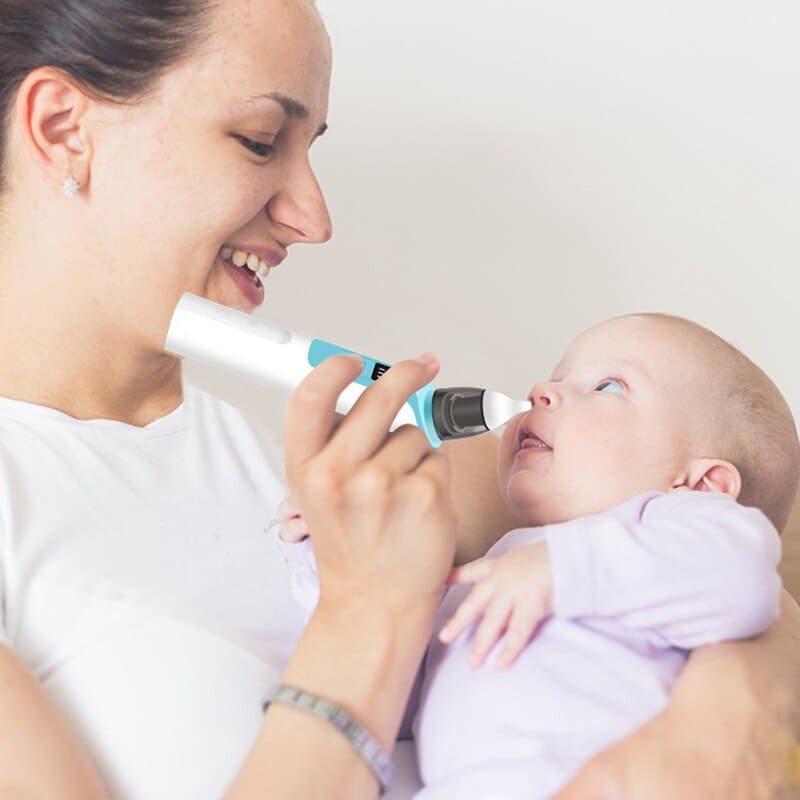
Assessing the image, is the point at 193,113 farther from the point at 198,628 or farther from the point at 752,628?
the point at 752,628

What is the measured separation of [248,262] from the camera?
5.00 feet

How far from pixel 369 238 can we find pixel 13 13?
33.8 inches

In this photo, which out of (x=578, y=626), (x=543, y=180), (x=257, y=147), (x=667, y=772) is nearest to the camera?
(x=667, y=772)

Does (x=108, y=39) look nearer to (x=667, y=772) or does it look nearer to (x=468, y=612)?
(x=468, y=612)

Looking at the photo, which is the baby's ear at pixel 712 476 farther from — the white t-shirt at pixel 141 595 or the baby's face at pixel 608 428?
the white t-shirt at pixel 141 595

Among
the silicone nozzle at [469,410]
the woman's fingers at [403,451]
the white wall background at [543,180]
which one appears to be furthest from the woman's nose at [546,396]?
the white wall background at [543,180]

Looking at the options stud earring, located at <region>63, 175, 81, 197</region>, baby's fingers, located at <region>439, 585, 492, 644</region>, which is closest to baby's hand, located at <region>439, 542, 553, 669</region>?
baby's fingers, located at <region>439, 585, 492, 644</region>

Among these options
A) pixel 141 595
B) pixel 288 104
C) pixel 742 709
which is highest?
pixel 288 104

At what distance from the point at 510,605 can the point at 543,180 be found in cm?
124

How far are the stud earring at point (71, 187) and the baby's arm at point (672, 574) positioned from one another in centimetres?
65

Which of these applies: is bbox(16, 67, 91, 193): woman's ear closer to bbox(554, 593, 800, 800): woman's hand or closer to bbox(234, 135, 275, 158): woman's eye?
bbox(234, 135, 275, 158): woman's eye

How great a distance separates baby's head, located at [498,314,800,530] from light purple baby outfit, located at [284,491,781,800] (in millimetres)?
Result: 132

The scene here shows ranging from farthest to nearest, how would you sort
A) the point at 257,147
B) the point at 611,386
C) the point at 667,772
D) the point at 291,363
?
the point at 257,147 < the point at 611,386 < the point at 291,363 < the point at 667,772

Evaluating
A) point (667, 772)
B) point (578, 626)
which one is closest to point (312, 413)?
point (578, 626)
